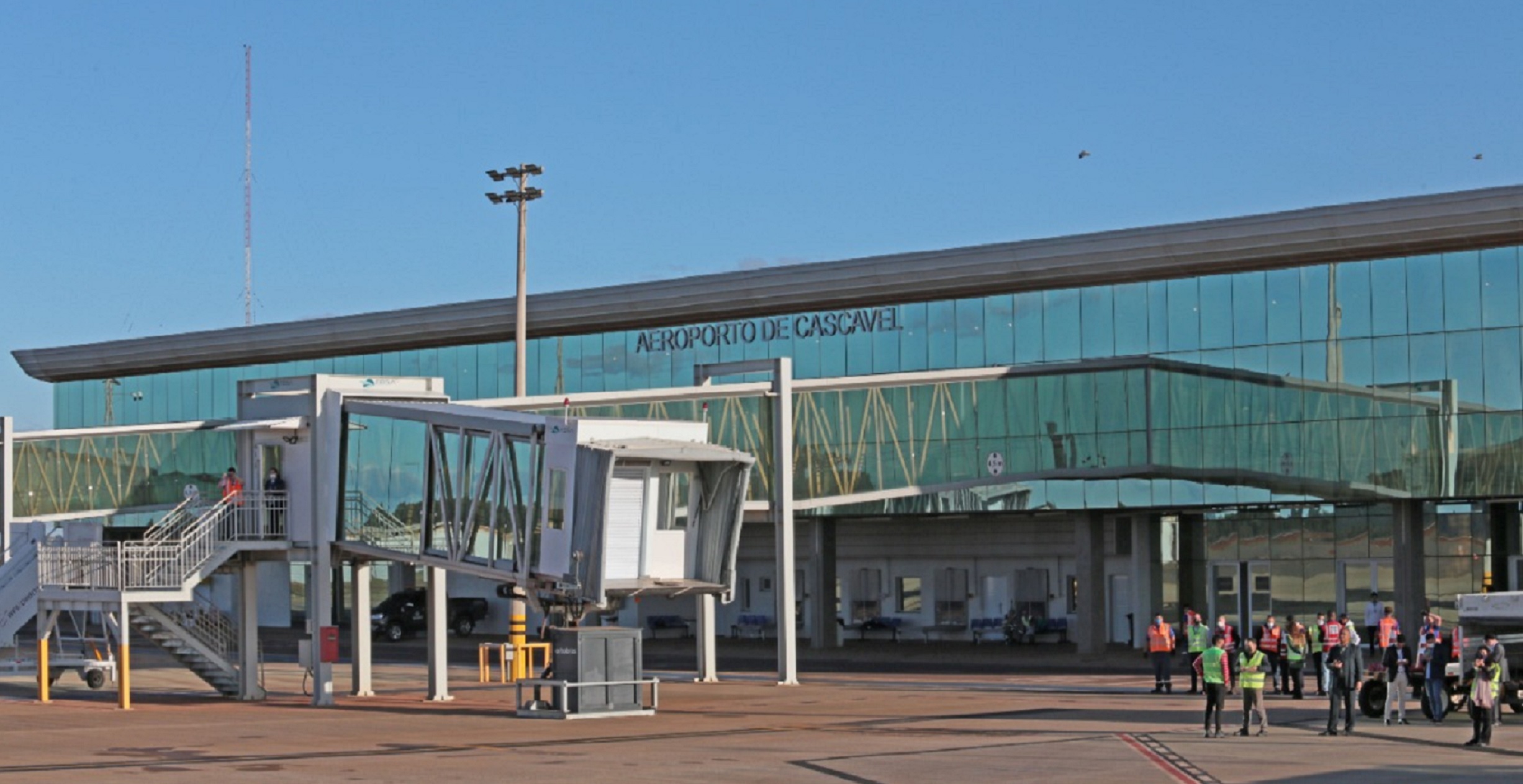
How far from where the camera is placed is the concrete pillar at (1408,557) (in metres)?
50.3

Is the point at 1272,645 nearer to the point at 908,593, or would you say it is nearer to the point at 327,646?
the point at 327,646

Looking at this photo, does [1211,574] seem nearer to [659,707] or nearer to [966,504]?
[966,504]

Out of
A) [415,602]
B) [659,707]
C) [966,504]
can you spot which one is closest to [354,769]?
[659,707]

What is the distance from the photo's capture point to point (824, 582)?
62.4 meters

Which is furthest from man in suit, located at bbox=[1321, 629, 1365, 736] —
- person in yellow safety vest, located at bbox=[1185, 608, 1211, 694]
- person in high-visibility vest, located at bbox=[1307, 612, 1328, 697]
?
person in yellow safety vest, located at bbox=[1185, 608, 1211, 694]

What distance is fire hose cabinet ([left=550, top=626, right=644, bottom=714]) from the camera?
34188mm

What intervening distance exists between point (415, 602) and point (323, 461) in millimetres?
35072

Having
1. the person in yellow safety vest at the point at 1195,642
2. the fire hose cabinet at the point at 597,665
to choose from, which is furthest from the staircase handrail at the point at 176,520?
the person in yellow safety vest at the point at 1195,642

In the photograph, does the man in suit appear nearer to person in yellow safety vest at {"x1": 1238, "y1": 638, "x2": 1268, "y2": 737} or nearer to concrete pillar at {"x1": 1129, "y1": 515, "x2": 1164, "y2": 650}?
person in yellow safety vest at {"x1": 1238, "y1": 638, "x2": 1268, "y2": 737}

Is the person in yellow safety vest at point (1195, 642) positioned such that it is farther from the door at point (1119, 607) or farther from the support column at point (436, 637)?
the door at point (1119, 607)

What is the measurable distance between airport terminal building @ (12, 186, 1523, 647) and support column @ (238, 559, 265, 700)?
2.49 m

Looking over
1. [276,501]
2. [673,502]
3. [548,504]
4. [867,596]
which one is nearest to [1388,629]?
[673,502]

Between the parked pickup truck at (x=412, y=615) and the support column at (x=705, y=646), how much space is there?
28.9 metres

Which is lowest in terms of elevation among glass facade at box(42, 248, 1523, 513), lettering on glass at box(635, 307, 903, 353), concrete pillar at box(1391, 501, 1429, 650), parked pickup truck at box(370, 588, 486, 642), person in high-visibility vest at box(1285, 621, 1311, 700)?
parked pickup truck at box(370, 588, 486, 642)
